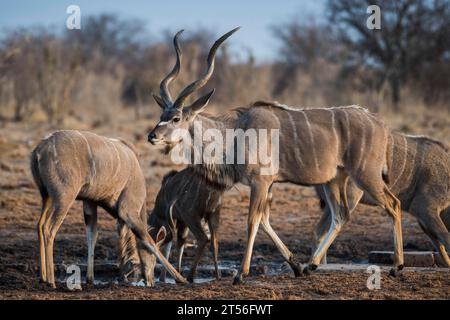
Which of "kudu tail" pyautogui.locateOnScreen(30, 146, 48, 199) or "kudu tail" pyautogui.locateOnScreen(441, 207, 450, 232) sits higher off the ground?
"kudu tail" pyautogui.locateOnScreen(30, 146, 48, 199)

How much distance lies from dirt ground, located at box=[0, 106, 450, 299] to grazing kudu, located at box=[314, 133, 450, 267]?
482 millimetres

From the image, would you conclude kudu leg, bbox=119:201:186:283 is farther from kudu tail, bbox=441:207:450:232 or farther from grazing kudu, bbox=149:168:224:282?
kudu tail, bbox=441:207:450:232

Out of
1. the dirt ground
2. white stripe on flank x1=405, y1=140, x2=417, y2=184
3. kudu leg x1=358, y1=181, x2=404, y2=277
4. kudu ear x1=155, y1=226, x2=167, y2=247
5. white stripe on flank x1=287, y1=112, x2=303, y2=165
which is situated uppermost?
white stripe on flank x1=287, y1=112, x2=303, y2=165

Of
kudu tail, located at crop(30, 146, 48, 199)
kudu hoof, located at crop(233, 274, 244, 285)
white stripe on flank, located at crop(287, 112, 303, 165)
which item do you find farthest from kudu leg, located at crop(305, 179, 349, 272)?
kudu tail, located at crop(30, 146, 48, 199)

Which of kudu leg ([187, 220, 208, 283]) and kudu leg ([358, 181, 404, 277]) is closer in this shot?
kudu leg ([358, 181, 404, 277])

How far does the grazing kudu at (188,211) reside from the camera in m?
6.23

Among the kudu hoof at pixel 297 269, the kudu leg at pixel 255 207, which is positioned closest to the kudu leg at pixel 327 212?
the kudu hoof at pixel 297 269

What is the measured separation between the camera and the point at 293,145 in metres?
5.74

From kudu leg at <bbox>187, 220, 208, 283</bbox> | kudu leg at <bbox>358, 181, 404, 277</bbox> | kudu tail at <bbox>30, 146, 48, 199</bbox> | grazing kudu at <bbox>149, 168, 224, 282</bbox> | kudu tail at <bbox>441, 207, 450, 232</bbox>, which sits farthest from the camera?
kudu tail at <bbox>441, 207, 450, 232</bbox>

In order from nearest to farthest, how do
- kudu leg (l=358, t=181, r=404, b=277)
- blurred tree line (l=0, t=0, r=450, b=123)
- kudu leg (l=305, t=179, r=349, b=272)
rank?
kudu leg (l=358, t=181, r=404, b=277), kudu leg (l=305, t=179, r=349, b=272), blurred tree line (l=0, t=0, r=450, b=123)

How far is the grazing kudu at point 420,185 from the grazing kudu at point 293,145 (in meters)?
0.42

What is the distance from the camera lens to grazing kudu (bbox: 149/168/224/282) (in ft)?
20.4

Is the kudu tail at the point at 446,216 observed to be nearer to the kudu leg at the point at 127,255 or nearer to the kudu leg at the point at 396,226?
the kudu leg at the point at 396,226

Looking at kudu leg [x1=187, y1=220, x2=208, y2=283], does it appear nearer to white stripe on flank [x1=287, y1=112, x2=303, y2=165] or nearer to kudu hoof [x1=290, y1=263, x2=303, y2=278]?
kudu hoof [x1=290, y1=263, x2=303, y2=278]
